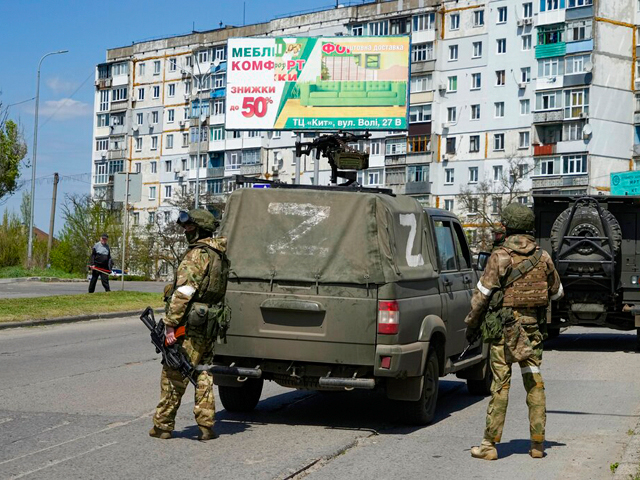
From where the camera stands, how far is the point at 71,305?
24422 millimetres

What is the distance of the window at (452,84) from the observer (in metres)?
84.9

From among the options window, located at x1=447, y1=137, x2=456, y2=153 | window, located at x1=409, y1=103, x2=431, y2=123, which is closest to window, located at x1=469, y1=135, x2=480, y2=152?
window, located at x1=447, y1=137, x2=456, y2=153

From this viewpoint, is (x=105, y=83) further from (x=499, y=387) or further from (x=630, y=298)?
(x=499, y=387)

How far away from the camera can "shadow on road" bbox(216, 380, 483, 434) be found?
9.88 m

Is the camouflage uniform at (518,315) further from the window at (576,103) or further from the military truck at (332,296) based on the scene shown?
the window at (576,103)

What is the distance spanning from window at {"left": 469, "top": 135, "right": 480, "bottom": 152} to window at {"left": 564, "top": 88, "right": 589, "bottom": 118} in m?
8.32

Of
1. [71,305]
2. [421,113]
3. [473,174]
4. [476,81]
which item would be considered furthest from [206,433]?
[421,113]

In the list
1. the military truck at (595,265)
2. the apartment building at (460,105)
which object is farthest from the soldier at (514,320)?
the apartment building at (460,105)

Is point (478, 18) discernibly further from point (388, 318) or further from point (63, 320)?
point (388, 318)

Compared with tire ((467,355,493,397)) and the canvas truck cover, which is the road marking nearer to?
the canvas truck cover

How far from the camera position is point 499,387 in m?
8.23

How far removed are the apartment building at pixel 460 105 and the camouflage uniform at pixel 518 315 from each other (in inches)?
2310

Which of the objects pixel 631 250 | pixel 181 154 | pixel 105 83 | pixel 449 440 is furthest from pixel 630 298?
pixel 105 83

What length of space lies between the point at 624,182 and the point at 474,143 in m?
22.8
